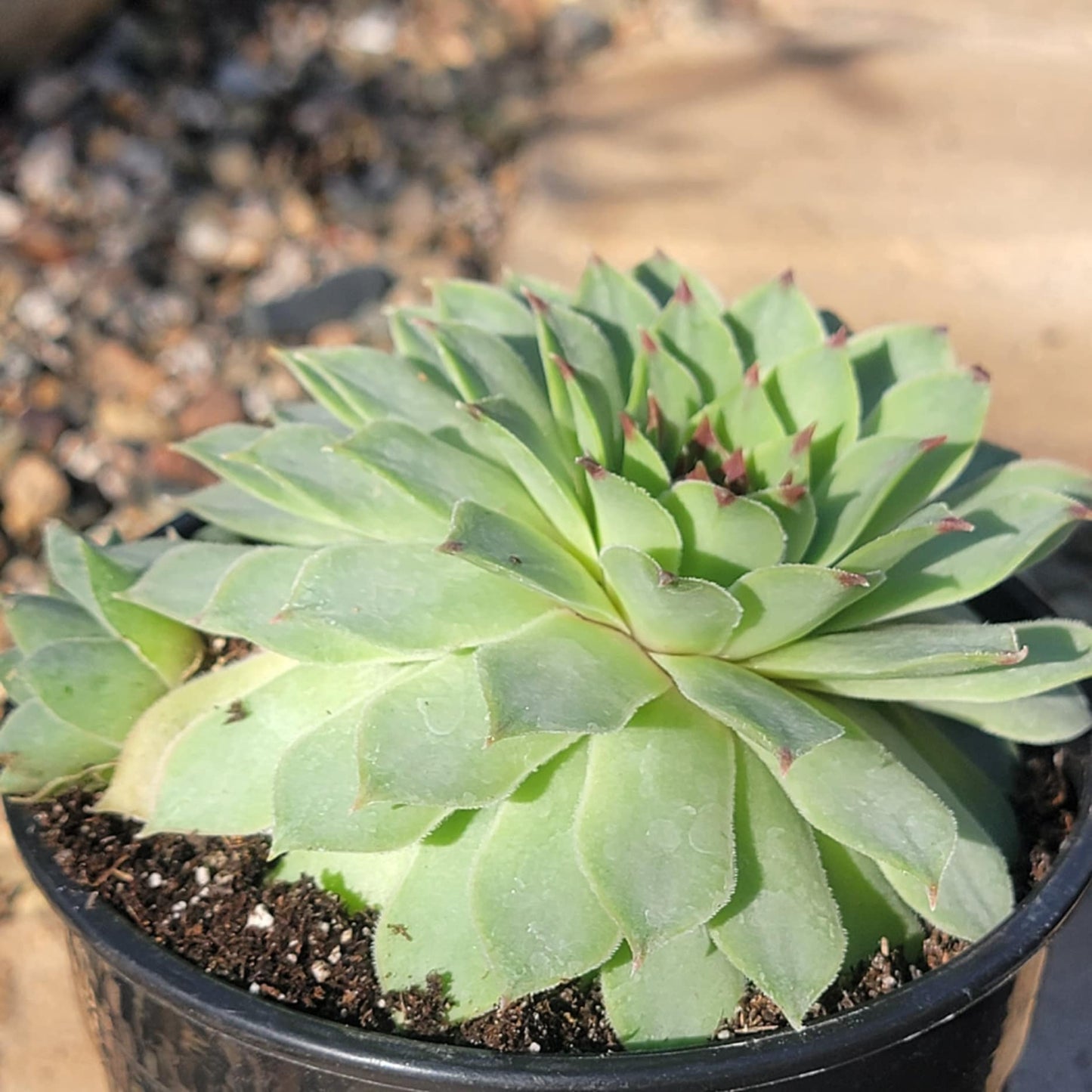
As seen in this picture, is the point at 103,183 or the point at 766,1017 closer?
the point at 766,1017

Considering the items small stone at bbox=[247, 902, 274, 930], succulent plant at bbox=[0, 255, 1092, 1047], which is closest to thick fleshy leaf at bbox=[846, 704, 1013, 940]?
succulent plant at bbox=[0, 255, 1092, 1047]

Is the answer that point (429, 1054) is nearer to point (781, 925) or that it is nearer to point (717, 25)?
point (781, 925)

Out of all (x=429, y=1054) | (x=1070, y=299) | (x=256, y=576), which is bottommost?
(x=1070, y=299)

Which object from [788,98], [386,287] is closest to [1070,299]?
[788,98]

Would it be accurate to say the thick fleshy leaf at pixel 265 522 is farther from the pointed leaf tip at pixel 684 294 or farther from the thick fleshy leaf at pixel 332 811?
the pointed leaf tip at pixel 684 294

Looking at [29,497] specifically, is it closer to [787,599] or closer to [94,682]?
[94,682]
